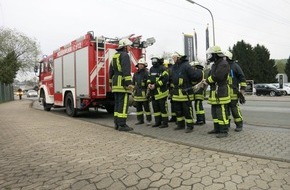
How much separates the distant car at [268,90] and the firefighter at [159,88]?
28273 mm

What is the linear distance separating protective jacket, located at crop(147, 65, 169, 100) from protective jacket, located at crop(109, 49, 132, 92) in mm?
867

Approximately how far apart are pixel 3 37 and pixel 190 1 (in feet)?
94.0

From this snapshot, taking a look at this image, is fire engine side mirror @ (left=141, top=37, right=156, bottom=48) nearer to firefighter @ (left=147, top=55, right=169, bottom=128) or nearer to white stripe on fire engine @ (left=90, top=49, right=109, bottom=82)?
white stripe on fire engine @ (left=90, top=49, right=109, bottom=82)

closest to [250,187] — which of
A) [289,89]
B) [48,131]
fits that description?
[48,131]

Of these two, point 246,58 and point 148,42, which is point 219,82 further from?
point 246,58

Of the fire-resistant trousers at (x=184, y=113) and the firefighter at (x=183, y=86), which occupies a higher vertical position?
the firefighter at (x=183, y=86)

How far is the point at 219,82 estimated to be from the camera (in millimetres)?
6434

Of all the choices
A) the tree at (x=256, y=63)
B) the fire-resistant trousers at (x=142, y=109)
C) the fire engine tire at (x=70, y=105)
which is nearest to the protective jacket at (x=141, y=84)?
the fire-resistant trousers at (x=142, y=109)

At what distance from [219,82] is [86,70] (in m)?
5.42

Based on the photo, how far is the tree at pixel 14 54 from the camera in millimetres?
39906

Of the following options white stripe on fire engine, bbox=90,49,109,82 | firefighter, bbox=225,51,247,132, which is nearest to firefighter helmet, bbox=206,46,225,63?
firefighter, bbox=225,51,247,132

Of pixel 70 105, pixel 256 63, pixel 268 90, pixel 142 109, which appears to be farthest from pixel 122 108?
pixel 256 63

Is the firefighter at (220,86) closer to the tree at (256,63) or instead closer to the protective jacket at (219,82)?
the protective jacket at (219,82)

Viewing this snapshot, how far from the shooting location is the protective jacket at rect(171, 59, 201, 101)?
721 cm
